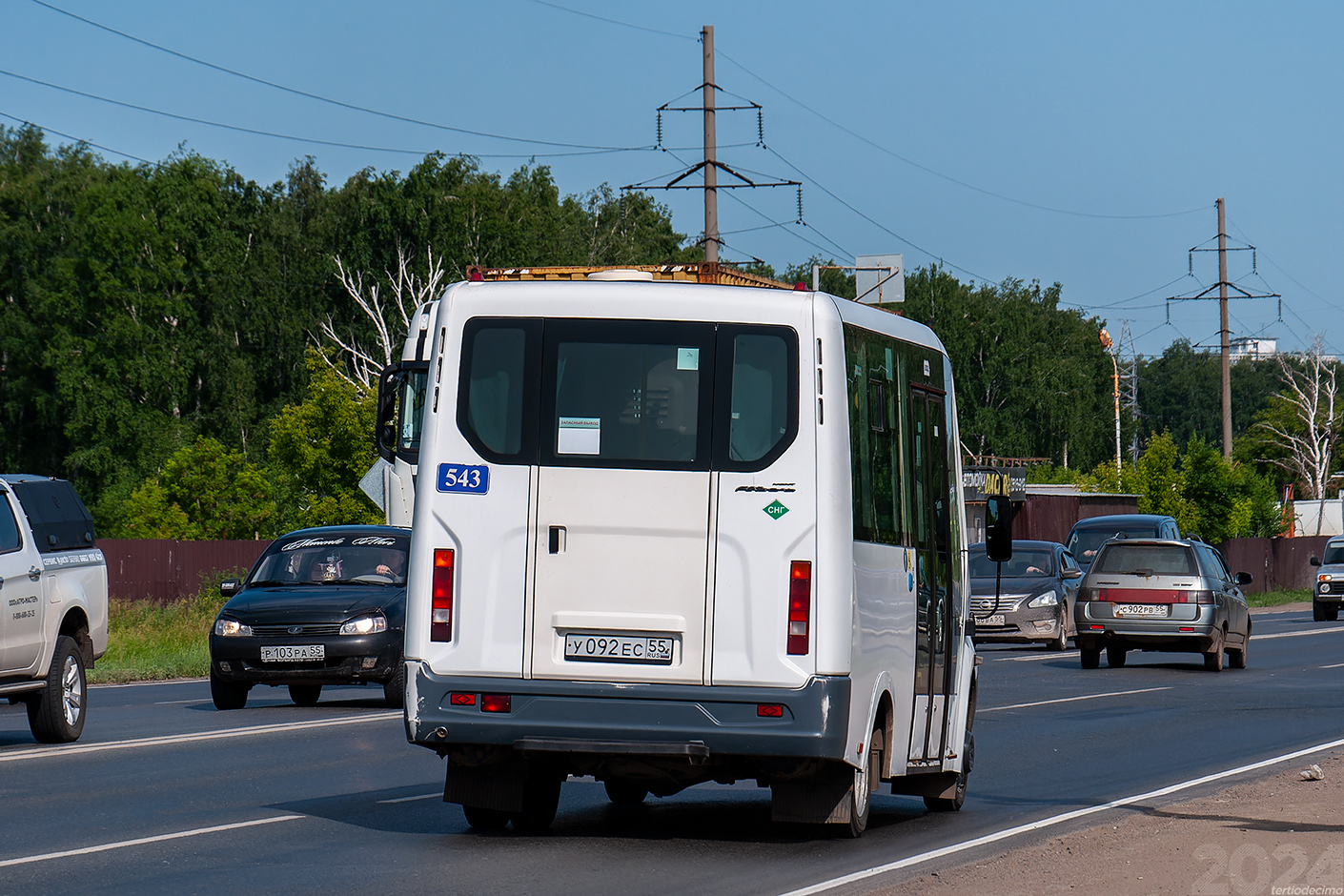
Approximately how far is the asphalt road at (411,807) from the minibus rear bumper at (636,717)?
0.55 metres

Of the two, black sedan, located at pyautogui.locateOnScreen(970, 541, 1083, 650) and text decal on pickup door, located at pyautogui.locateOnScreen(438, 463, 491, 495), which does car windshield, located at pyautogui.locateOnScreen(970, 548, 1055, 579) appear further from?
text decal on pickup door, located at pyautogui.locateOnScreen(438, 463, 491, 495)

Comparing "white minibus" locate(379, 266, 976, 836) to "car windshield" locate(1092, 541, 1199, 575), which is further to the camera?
"car windshield" locate(1092, 541, 1199, 575)

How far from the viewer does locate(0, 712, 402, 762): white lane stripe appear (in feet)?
47.5

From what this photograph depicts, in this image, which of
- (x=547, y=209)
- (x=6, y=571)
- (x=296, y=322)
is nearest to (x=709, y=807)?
(x=6, y=571)

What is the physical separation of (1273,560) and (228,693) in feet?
185

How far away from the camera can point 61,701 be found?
50.1 ft

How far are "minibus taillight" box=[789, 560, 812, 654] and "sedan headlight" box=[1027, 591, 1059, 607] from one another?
75.9 feet

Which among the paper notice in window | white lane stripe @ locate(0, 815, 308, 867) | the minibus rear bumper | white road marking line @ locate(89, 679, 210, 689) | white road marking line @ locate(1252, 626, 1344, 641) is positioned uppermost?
the paper notice in window

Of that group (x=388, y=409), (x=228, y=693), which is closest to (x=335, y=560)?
(x=228, y=693)

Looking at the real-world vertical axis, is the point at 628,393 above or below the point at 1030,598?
above

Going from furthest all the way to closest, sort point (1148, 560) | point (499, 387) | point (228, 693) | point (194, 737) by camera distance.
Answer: point (1148, 560) → point (228, 693) → point (194, 737) → point (499, 387)

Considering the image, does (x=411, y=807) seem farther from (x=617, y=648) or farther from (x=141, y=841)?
(x=617, y=648)

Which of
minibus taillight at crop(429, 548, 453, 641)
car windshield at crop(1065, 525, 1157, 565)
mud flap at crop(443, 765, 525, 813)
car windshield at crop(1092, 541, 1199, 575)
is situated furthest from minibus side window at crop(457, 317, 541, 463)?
car windshield at crop(1065, 525, 1157, 565)

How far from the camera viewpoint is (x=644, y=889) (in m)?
8.43
